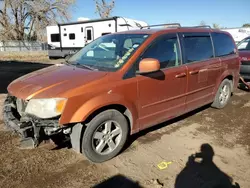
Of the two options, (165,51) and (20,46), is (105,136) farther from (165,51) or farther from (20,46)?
(20,46)

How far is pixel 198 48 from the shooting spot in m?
4.75

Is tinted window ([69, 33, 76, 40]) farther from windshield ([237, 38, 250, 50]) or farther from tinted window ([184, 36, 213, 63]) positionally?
tinted window ([184, 36, 213, 63])

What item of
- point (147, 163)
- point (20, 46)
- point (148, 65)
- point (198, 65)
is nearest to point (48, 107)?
point (148, 65)

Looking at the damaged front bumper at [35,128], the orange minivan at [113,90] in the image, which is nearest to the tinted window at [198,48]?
the orange minivan at [113,90]

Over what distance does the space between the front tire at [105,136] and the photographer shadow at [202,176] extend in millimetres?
997

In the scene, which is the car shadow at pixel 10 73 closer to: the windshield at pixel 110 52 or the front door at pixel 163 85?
the windshield at pixel 110 52

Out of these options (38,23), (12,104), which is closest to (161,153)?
(12,104)

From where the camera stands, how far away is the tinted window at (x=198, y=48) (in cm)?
446

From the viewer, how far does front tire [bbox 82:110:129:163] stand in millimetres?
3248

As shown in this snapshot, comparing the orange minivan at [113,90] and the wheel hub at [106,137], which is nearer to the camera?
the orange minivan at [113,90]

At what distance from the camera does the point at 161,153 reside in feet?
12.3

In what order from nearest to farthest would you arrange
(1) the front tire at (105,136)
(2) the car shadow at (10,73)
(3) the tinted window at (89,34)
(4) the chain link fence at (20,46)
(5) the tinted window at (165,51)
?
1. (1) the front tire at (105,136)
2. (5) the tinted window at (165,51)
3. (2) the car shadow at (10,73)
4. (3) the tinted window at (89,34)
5. (4) the chain link fence at (20,46)

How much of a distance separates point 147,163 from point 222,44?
3506mm

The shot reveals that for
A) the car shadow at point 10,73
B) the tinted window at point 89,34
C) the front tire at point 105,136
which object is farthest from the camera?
the tinted window at point 89,34
